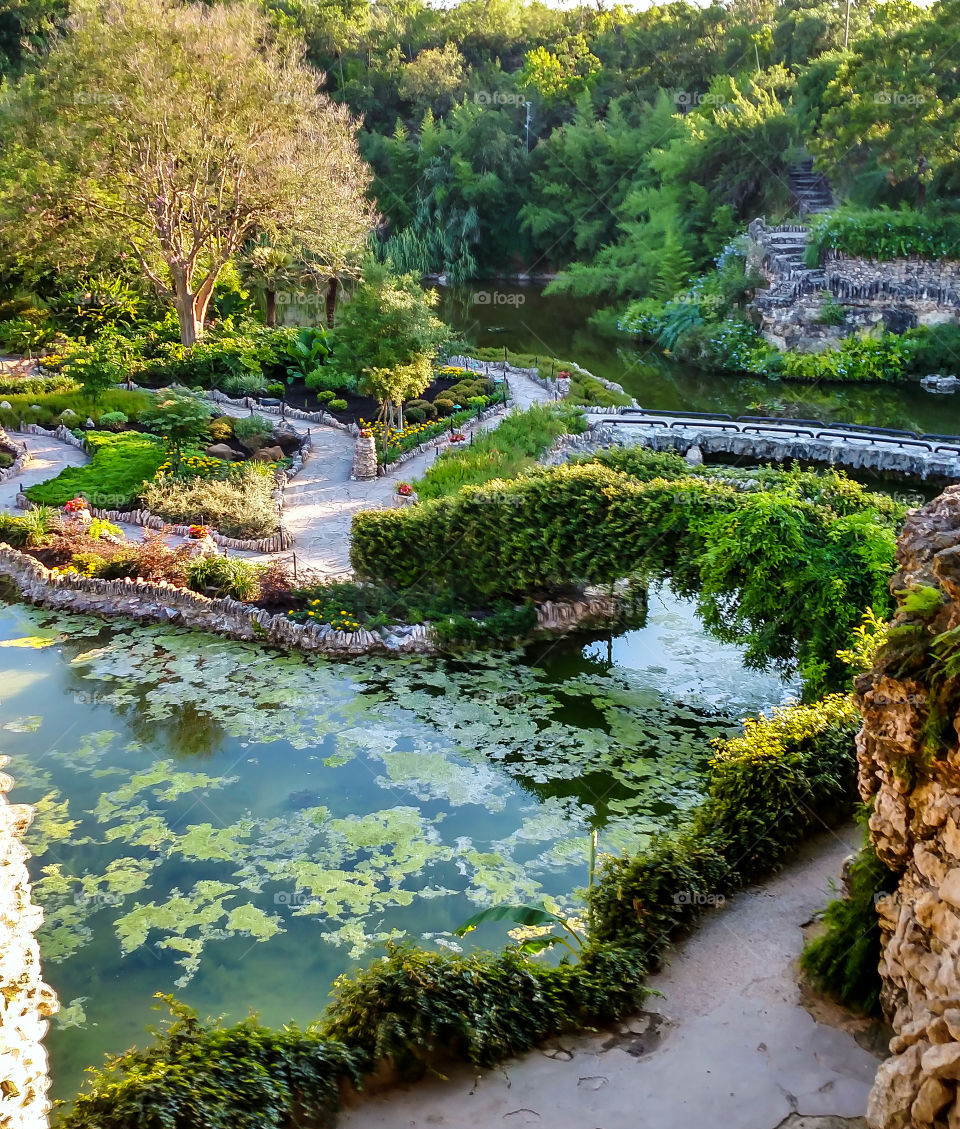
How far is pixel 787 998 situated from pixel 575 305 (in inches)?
1819

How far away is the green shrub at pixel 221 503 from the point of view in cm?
2219

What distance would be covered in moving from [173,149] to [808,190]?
93.6 feet

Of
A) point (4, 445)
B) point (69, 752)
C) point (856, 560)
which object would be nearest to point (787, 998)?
point (856, 560)

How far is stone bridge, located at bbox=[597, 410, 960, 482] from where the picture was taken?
27531 mm

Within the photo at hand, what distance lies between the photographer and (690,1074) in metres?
9.14

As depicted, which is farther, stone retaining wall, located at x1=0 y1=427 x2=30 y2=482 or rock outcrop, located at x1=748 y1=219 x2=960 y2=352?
rock outcrop, located at x1=748 y1=219 x2=960 y2=352

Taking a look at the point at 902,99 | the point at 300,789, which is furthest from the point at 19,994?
the point at 902,99

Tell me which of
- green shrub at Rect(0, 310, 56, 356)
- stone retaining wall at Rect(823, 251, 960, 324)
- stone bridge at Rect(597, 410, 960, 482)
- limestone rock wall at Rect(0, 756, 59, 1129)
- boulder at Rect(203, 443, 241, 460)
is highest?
stone retaining wall at Rect(823, 251, 960, 324)

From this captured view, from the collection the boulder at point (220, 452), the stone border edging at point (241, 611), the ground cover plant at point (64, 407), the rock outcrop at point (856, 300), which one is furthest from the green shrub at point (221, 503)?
the rock outcrop at point (856, 300)

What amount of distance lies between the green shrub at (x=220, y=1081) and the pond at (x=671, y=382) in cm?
2771

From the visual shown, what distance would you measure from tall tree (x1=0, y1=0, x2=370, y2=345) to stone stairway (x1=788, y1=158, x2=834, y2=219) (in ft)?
67.4

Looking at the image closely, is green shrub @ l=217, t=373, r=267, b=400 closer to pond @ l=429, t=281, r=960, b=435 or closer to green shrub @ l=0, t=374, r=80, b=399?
green shrub @ l=0, t=374, r=80, b=399

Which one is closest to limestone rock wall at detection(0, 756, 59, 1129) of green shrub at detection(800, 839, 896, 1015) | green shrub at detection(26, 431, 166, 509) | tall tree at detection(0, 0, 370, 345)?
green shrub at detection(800, 839, 896, 1015)

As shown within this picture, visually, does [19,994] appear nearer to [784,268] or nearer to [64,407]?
[64,407]
